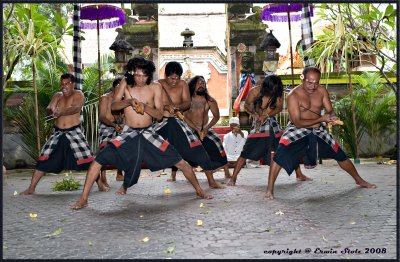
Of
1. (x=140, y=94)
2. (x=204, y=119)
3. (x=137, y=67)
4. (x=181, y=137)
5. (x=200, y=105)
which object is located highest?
(x=137, y=67)

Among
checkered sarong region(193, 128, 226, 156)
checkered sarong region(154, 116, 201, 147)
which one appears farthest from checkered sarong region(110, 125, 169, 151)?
checkered sarong region(193, 128, 226, 156)

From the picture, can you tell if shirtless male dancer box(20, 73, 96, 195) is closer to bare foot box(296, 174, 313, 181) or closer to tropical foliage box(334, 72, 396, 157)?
bare foot box(296, 174, 313, 181)

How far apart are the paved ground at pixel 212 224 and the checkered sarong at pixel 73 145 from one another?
0.51 m

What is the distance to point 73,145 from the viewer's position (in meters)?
7.59

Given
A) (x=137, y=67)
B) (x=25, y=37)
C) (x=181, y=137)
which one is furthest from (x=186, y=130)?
(x=25, y=37)

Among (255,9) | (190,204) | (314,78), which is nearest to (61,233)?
(190,204)

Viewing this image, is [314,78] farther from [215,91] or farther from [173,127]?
[215,91]

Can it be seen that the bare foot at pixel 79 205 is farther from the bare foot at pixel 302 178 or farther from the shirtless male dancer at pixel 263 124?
the bare foot at pixel 302 178

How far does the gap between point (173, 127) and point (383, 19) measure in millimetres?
3006

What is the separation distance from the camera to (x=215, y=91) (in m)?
18.4

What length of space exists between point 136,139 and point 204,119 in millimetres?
2681

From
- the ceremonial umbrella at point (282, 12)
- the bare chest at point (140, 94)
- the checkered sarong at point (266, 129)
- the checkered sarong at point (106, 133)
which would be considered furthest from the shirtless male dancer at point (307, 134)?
the checkered sarong at point (106, 133)

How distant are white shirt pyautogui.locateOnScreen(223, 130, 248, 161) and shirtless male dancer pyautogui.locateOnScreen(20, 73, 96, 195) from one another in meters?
3.78

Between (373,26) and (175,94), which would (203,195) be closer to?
(175,94)
